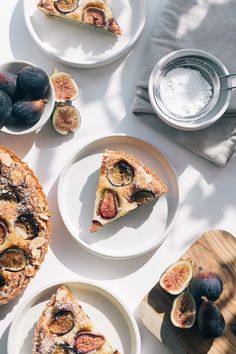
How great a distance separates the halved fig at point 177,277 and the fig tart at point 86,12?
1.13m

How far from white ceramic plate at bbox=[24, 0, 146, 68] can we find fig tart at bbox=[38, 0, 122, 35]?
58 millimetres

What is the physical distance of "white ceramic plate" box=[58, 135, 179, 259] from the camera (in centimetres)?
395

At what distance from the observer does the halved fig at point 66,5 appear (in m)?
3.98

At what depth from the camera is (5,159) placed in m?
3.70

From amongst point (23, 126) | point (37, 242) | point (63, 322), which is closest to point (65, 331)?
point (63, 322)

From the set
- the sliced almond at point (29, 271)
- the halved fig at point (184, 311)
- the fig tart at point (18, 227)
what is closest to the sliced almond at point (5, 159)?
the fig tart at point (18, 227)

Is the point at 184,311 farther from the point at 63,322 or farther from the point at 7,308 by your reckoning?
the point at 7,308

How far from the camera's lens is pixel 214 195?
158 inches

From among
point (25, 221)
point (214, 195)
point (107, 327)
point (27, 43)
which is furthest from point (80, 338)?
point (27, 43)

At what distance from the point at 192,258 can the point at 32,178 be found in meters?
0.83

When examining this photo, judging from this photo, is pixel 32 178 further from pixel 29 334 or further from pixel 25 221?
pixel 29 334

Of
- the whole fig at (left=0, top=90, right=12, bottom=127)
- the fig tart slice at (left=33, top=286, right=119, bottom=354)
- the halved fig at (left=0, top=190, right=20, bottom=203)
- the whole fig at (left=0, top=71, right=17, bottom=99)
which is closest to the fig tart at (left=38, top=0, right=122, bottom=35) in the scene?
the whole fig at (left=0, top=71, right=17, bottom=99)

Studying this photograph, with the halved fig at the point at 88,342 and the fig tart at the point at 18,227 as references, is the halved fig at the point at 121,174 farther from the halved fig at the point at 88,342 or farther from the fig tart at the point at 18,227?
the halved fig at the point at 88,342

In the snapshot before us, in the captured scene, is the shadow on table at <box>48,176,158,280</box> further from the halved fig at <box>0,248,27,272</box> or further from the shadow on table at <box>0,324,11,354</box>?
the shadow on table at <box>0,324,11,354</box>
